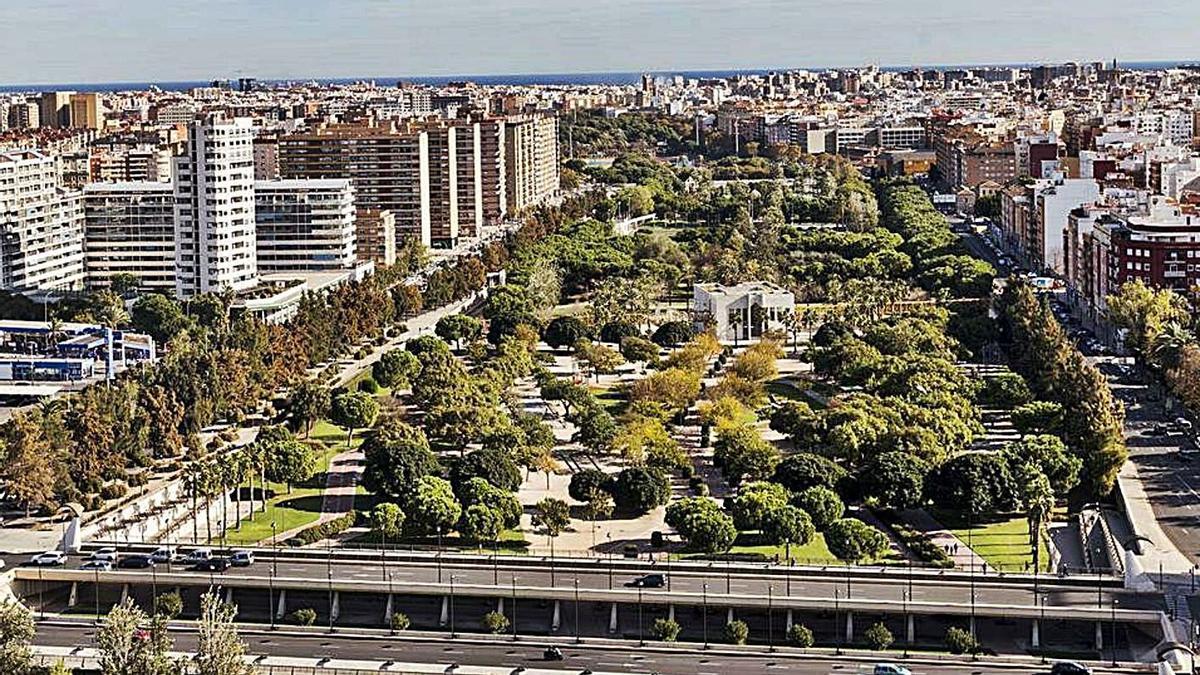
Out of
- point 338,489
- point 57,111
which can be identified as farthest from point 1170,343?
point 57,111

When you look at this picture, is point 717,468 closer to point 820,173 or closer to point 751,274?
point 751,274

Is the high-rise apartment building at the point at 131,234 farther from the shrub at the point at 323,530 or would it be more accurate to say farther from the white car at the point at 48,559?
the white car at the point at 48,559

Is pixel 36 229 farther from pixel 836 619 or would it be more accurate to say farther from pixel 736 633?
pixel 836 619

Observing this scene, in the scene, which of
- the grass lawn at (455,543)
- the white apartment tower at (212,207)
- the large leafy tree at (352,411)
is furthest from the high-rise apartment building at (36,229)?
the grass lawn at (455,543)

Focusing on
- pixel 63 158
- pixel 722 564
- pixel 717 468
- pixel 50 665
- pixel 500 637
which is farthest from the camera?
pixel 63 158

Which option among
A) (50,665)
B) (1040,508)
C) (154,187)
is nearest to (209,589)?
(50,665)

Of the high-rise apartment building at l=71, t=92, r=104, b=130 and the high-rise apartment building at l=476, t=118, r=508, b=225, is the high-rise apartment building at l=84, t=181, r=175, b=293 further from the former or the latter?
the high-rise apartment building at l=71, t=92, r=104, b=130

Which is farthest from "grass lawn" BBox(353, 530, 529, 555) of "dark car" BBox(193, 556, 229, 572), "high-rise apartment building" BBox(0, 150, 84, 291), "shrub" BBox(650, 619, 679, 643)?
"high-rise apartment building" BBox(0, 150, 84, 291)

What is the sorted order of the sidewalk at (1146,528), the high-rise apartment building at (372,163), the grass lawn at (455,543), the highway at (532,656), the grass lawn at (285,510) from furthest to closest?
1. the high-rise apartment building at (372,163)
2. the grass lawn at (285,510)
3. the grass lawn at (455,543)
4. the sidewalk at (1146,528)
5. the highway at (532,656)
